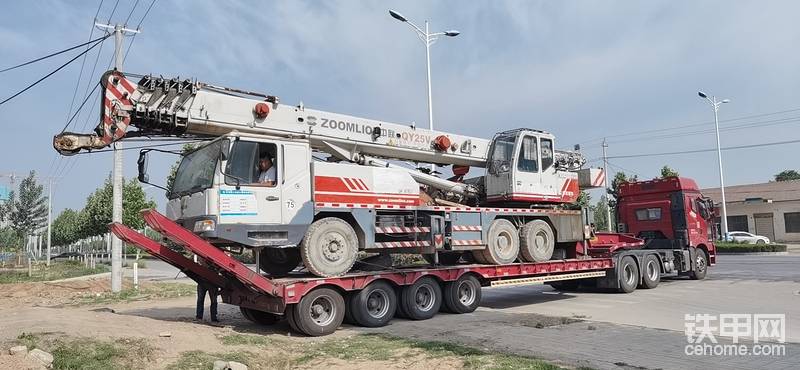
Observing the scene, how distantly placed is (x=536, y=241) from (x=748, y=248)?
88.1ft

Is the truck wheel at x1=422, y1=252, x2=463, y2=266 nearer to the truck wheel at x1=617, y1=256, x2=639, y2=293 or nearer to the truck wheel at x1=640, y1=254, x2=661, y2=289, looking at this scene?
the truck wheel at x1=617, y1=256, x2=639, y2=293

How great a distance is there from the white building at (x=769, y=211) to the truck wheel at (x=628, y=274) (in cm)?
3958

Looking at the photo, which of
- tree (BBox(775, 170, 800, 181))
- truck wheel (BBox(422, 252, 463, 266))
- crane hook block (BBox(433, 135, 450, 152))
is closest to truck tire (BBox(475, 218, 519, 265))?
truck wheel (BBox(422, 252, 463, 266))

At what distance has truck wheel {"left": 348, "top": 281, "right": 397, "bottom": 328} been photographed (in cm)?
1042

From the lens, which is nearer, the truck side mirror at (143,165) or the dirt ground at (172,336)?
the dirt ground at (172,336)

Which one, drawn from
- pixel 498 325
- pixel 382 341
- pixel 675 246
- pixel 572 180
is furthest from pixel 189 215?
pixel 675 246

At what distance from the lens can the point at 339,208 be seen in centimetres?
1023

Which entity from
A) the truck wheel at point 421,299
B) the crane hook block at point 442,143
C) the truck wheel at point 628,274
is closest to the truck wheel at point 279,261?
the truck wheel at point 421,299

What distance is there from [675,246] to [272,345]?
13.8m

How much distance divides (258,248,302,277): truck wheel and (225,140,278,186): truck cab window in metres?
2.51

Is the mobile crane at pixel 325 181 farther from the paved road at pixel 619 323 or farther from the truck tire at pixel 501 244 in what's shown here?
the paved road at pixel 619 323

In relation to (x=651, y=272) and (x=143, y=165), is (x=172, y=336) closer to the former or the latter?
(x=143, y=165)

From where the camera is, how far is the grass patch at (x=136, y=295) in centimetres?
1783

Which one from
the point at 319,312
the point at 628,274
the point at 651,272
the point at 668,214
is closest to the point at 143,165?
the point at 319,312
